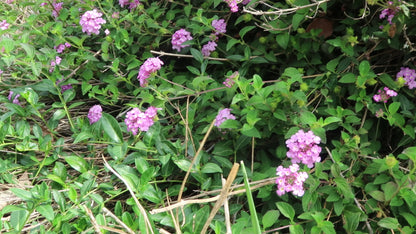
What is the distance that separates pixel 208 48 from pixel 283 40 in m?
0.38

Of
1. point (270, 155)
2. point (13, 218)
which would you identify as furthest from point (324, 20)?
point (13, 218)

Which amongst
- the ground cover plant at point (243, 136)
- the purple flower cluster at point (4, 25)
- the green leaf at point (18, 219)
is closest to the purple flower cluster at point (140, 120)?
the ground cover plant at point (243, 136)

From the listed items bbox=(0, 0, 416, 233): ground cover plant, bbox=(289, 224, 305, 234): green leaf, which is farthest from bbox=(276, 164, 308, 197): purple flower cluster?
bbox=(289, 224, 305, 234): green leaf

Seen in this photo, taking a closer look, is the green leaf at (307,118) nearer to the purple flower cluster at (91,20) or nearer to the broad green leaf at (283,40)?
the broad green leaf at (283,40)

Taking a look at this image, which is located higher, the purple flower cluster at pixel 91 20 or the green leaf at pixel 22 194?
the purple flower cluster at pixel 91 20

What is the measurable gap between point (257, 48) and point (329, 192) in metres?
0.81

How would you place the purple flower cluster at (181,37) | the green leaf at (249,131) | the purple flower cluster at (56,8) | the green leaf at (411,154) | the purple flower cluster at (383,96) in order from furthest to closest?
1. the purple flower cluster at (56,8)
2. the purple flower cluster at (181,37)
3. the purple flower cluster at (383,96)
4. the green leaf at (249,131)
5. the green leaf at (411,154)

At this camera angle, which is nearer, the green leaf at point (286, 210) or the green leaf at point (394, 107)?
the green leaf at point (286, 210)

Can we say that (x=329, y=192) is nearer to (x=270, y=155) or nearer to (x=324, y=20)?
(x=270, y=155)

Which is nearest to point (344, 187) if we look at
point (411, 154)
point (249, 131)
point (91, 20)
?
point (411, 154)

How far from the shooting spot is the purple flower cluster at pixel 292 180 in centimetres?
124

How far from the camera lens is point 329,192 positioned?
133cm

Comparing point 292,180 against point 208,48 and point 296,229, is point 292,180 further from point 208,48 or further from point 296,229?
point 208,48

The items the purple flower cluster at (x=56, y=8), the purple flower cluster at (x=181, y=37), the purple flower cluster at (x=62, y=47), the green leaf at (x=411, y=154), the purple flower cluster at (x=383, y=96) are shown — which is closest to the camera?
the green leaf at (x=411, y=154)
